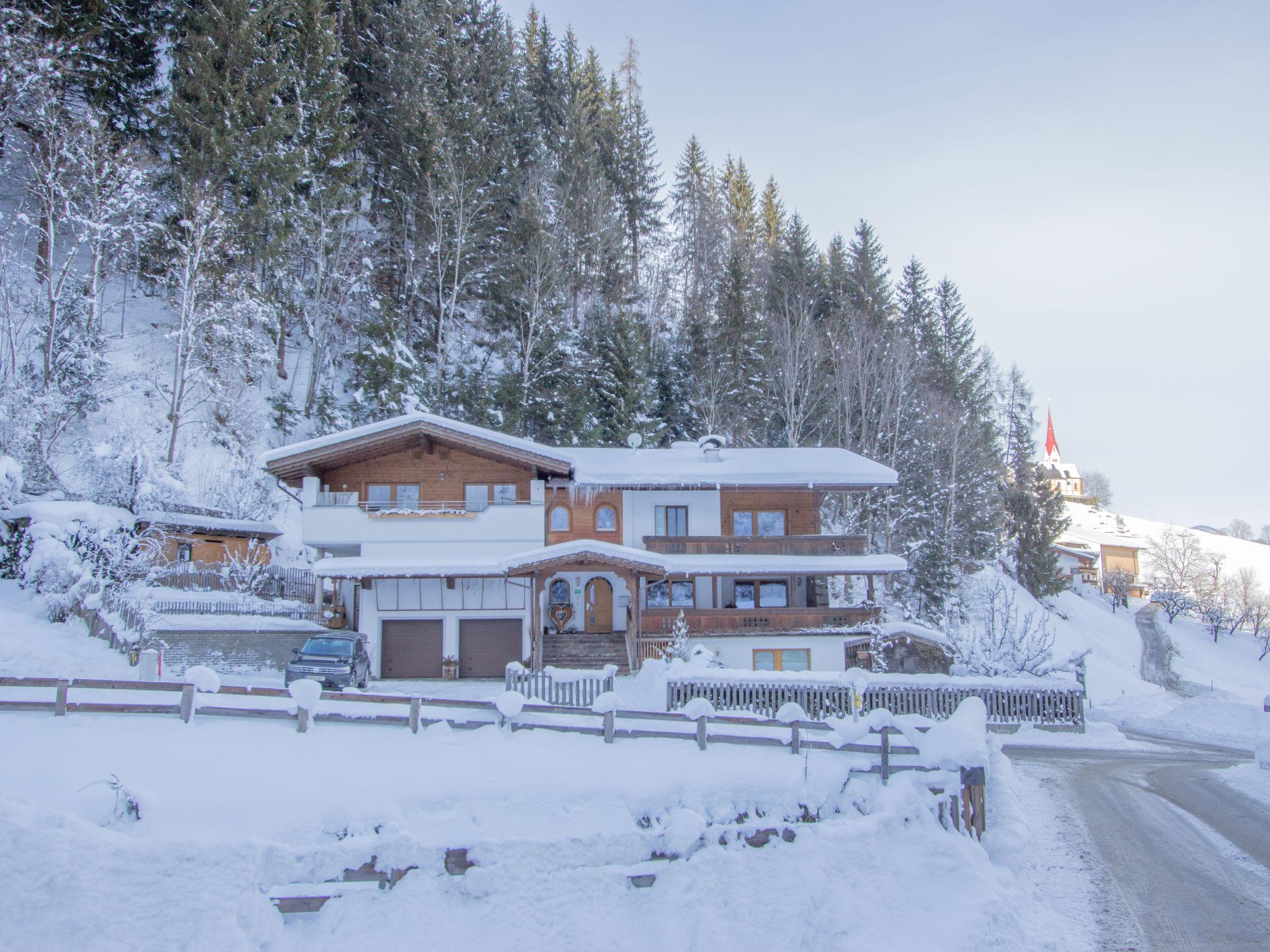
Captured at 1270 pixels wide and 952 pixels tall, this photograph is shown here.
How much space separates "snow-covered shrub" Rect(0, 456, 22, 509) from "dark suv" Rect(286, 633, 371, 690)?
13418mm

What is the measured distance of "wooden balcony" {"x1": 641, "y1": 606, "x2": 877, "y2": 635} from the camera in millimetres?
25609

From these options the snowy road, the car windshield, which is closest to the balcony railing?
the car windshield

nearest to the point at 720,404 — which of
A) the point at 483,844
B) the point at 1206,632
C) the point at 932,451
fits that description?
the point at 932,451

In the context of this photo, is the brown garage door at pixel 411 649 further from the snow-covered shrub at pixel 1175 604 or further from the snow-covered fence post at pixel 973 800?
the snow-covered shrub at pixel 1175 604

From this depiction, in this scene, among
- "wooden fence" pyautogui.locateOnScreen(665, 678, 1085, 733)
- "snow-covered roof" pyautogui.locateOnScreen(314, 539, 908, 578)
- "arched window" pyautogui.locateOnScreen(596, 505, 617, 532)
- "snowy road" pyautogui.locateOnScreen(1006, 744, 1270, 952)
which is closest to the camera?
"snowy road" pyautogui.locateOnScreen(1006, 744, 1270, 952)

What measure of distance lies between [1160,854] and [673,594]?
1824 cm

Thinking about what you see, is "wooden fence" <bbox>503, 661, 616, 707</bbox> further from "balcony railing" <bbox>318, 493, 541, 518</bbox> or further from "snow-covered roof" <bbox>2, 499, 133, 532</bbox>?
"snow-covered roof" <bbox>2, 499, 133, 532</bbox>

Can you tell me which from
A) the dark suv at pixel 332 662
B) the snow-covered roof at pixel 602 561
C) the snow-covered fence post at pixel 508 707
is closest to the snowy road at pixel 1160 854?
the snow-covered fence post at pixel 508 707

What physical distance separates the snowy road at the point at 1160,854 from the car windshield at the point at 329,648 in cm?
1559

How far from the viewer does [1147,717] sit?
86.1 feet

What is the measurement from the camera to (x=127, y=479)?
27.4 m

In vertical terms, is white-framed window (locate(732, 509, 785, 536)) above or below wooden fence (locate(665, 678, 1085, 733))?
above

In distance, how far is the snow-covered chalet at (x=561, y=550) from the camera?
24.8 metres

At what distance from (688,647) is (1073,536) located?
258 ft
